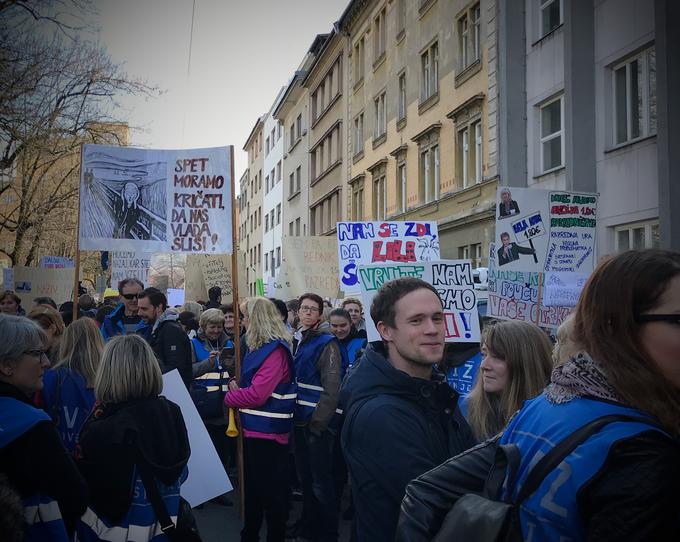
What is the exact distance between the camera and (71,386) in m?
4.53

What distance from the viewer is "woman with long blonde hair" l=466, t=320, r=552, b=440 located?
3748 mm

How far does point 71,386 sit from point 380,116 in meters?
26.4

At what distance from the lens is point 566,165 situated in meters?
15.2

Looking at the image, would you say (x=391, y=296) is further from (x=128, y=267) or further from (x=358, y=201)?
(x=358, y=201)

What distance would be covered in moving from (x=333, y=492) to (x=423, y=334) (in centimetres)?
368

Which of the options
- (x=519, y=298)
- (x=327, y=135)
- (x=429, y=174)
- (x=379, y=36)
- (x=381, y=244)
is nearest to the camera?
(x=519, y=298)

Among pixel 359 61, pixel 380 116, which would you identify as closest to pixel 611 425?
pixel 380 116

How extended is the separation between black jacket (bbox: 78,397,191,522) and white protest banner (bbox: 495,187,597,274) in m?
5.36

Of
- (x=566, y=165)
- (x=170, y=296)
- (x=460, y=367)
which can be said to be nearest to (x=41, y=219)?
(x=170, y=296)

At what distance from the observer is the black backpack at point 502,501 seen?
1.55 m

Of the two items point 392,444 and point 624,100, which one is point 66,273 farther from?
point 392,444

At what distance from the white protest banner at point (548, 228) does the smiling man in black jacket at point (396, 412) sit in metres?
5.41

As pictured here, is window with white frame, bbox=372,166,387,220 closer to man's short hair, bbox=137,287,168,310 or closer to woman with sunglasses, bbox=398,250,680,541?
man's short hair, bbox=137,287,168,310

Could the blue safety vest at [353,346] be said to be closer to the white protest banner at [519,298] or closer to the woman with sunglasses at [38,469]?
the white protest banner at [519,298]
